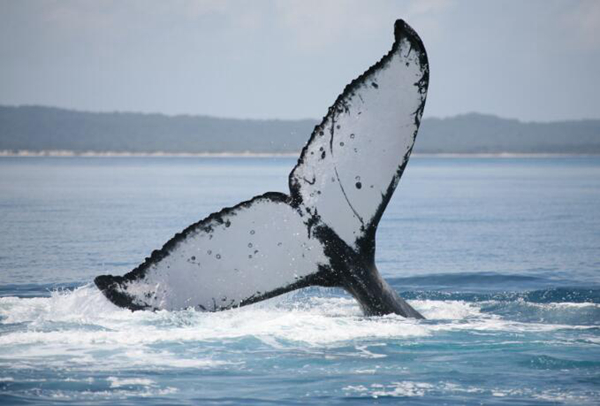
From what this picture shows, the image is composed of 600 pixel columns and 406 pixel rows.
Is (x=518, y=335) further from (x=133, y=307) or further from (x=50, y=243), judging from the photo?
(x=50, y=243)

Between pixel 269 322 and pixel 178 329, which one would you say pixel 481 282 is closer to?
pixel 269 322

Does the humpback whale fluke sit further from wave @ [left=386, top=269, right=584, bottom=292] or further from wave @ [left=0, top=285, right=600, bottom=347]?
wave @ [left=386, top=269, right=584, bottom=292]

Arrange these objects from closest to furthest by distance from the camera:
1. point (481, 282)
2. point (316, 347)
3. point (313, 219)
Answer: point (313, 219) < point (316, 347) < point (481, 282)

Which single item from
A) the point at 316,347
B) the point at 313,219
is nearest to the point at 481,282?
the point at 316,347

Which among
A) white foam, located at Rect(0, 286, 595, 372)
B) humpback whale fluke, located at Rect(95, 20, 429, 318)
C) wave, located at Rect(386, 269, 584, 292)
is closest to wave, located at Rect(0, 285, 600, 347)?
white foam, located at Rect(0, 286, 595, 372)

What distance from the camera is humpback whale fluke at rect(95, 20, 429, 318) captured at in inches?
256

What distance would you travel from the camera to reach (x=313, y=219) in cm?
696

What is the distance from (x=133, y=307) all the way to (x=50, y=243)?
565 inches

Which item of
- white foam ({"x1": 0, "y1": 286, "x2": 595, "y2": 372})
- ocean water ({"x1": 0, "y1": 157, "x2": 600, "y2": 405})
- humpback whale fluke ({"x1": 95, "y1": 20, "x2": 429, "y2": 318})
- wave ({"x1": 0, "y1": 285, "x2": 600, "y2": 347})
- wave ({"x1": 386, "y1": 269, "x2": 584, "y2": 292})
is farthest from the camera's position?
wave ({"x1": 386, "y1": 269, "x2": 584, "y2": 292})

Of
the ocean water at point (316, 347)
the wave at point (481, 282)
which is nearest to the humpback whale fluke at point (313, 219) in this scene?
the ocean water at point (316, 347)

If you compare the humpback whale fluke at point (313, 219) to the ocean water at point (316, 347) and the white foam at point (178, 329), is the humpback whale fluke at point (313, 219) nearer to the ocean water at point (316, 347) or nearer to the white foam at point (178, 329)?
the ocean water at point (316, 347)

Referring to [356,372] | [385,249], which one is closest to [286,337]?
[356,372]

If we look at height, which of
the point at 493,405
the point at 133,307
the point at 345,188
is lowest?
the point at 493,405

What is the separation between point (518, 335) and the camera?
8938 millimetres
